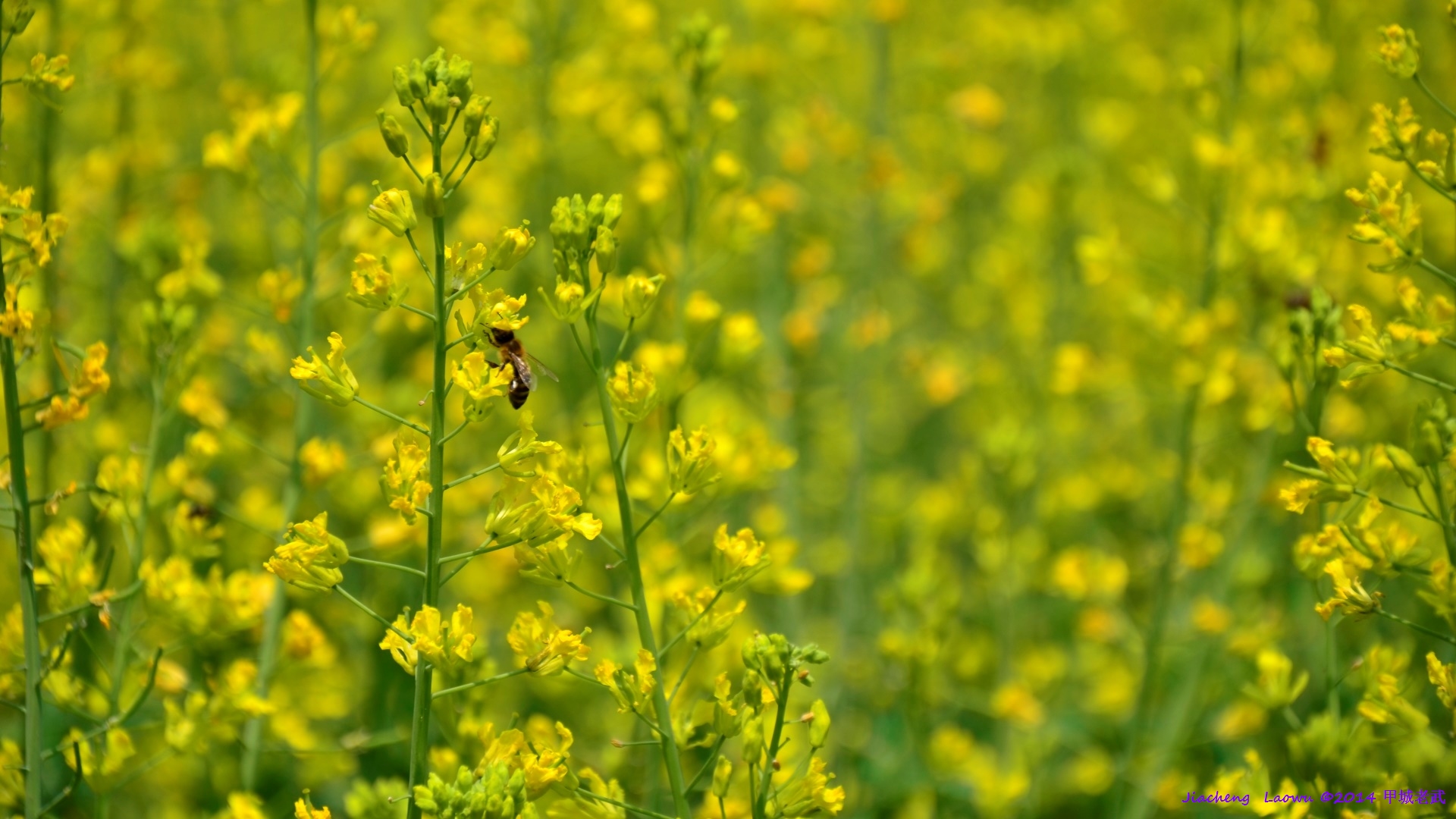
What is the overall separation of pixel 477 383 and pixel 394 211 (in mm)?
356

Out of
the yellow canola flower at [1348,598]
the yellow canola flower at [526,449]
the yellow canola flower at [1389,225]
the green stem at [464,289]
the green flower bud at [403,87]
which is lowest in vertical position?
the yellow canola flower at [1348,598]

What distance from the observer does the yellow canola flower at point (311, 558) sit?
2.20 metres

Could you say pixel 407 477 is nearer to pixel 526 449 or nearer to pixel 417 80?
pixel 526 449

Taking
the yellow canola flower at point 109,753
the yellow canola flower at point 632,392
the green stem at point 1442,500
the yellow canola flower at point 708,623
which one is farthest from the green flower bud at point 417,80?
the green stem at point 1442,500

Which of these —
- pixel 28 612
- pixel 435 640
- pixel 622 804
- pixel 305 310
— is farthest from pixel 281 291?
pixel 622 804

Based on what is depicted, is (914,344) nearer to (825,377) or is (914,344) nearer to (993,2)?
(825,377)

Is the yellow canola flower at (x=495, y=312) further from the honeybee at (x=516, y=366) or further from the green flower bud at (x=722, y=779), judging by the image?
the green flower bud at (x=722, y=779)

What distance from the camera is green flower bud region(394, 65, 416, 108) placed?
86.4 inches

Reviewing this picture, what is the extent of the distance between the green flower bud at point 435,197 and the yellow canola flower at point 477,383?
26 centimetres

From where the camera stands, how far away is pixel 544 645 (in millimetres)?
2354

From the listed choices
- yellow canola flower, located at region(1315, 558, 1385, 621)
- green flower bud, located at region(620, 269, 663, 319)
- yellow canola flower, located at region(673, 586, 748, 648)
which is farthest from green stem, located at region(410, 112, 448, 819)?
yellow canola flower, located at region(1315, 558, 1385, 621)

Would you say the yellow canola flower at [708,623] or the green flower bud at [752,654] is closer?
the green flower bud at [752,654]

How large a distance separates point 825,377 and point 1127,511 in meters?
1.71

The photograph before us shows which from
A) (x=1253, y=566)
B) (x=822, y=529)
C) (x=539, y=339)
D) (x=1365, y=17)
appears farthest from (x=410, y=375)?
(x=1365, y=17)
